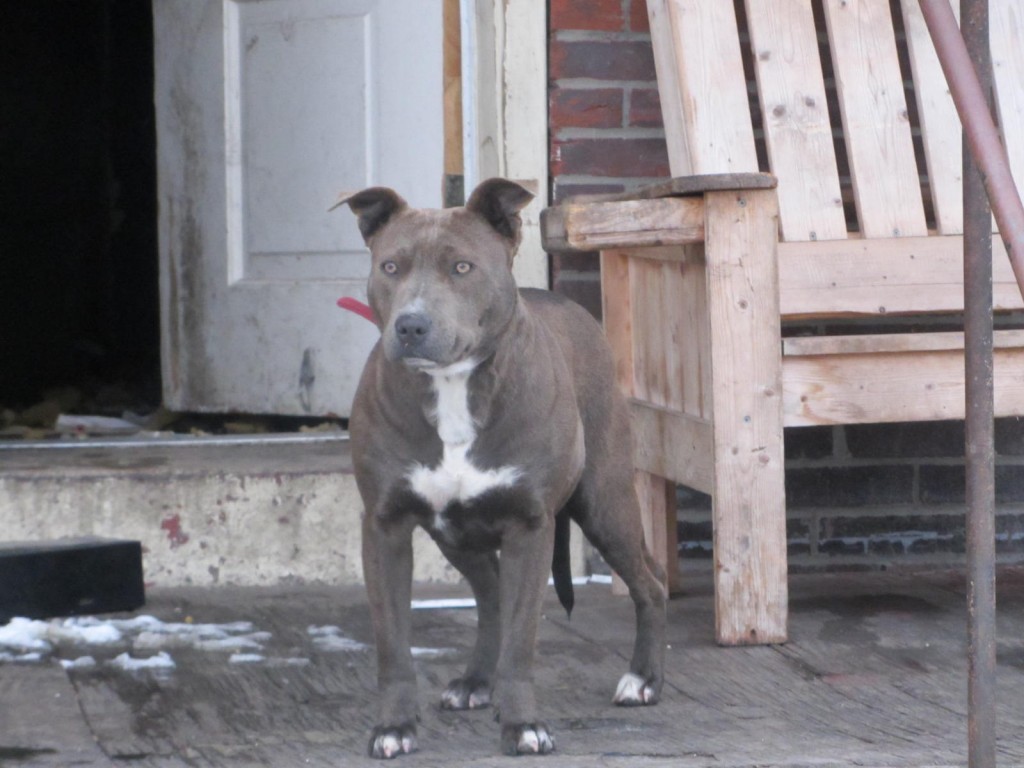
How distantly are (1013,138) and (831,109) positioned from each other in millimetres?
665

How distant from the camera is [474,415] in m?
2.76

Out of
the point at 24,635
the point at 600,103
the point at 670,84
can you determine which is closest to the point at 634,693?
the point at 24,635

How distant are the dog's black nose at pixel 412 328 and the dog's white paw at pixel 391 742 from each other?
72cm

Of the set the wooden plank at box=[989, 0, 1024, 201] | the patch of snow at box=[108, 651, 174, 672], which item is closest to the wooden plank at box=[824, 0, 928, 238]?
the wooden plank at box=[989, 0, 1024, 201]

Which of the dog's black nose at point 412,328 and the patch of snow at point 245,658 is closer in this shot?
the dog's black nose at point 412,328

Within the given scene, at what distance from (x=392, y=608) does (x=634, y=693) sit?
0.59 metres

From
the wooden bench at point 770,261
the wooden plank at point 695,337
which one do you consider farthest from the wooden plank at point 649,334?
the wooden plank at point 695,337

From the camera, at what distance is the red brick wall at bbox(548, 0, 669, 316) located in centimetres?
424

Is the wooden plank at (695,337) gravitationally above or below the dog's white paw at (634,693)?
above

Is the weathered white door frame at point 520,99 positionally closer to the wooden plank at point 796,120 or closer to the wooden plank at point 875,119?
the wooden plank at point 796,120

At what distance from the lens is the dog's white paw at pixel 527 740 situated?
8.71 ft

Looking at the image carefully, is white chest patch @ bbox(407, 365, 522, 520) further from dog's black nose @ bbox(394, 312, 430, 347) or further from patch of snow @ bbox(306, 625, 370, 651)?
patch of snow @ bbox(306, 625, 370, 651)

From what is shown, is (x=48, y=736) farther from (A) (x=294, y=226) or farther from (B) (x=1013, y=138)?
(B) (x=1013, y=138)

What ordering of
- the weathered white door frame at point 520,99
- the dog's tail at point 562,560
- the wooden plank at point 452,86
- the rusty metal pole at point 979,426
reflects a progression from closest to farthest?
the rusty metal pole at point 979,426
the dog's tail at point 562,560
the weathered white door frame at point 520,99
the wooden plank at point 452,86
